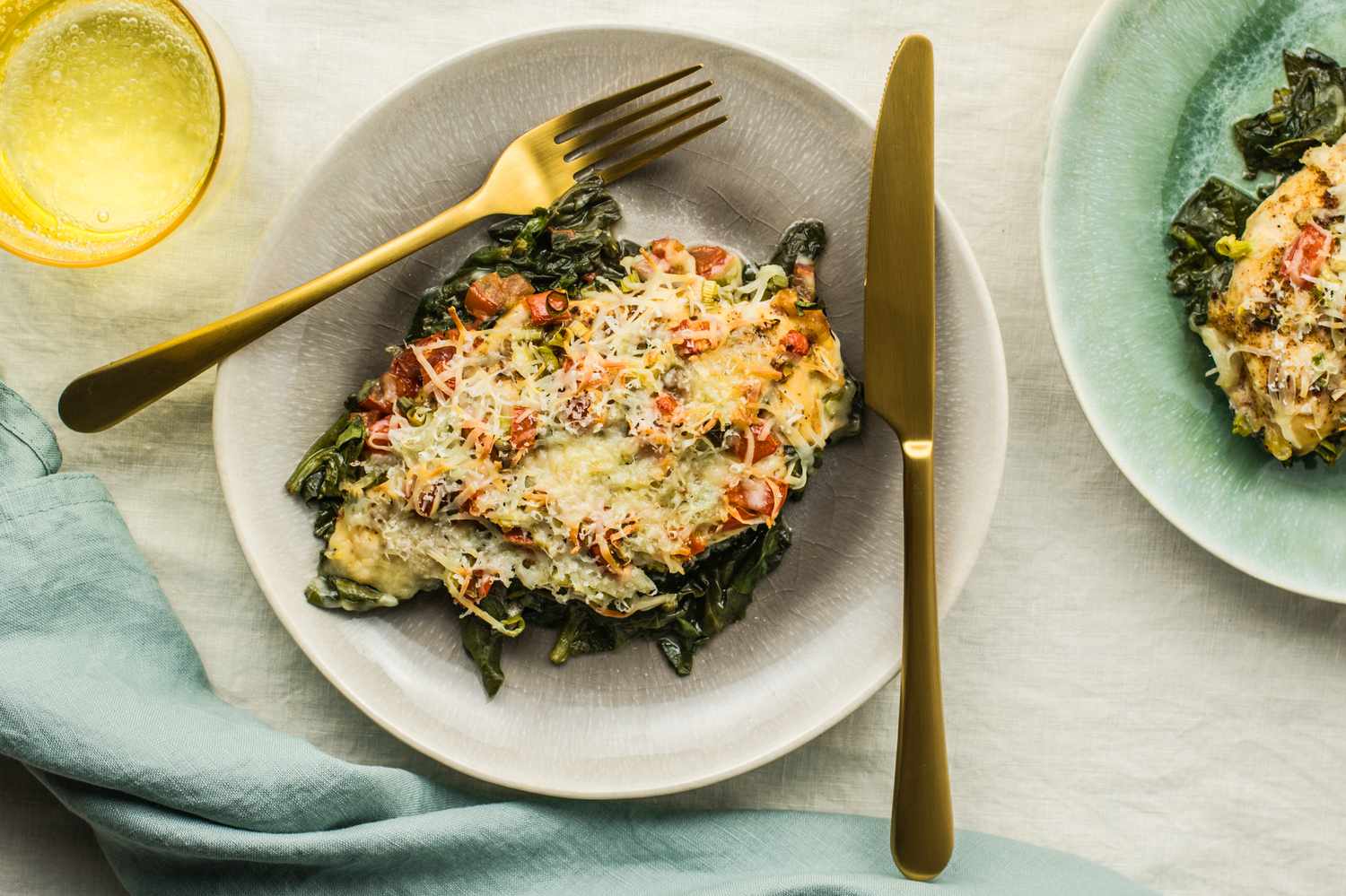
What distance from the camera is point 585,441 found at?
267 cm

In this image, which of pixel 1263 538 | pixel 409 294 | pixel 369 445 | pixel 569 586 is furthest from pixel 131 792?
pixel 1263 538

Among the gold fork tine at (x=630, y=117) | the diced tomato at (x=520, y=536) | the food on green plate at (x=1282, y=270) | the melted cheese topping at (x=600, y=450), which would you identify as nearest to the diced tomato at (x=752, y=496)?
the melted cheese topping at (x=600, y=450)

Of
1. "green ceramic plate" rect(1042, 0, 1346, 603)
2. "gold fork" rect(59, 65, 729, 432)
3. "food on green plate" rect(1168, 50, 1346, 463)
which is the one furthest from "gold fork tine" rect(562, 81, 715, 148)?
"food on green plate" rect(1168, 50, 1346, 463)

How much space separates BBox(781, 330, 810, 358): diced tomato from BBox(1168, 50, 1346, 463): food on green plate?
3.73 feet

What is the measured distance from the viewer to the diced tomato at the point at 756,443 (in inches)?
105

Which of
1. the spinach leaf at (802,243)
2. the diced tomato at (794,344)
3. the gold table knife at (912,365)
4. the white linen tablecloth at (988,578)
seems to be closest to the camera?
the gold table knife at (912,365)

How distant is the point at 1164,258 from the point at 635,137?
1.54 meters

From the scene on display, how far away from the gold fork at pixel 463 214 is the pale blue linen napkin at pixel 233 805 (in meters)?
0.37

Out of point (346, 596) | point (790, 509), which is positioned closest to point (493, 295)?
point (346, 596)

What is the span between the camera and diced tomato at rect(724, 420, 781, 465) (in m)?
2.67

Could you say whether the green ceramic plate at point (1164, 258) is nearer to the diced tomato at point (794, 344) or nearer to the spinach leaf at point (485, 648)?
the diced tomato at point (794, 344)

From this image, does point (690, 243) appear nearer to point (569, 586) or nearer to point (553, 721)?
point (569, 586)

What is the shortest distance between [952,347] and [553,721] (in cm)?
148

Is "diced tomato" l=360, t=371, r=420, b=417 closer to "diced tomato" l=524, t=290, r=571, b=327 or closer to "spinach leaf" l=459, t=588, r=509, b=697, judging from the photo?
"diced tomato" l=524, t=290, r=571, b=327
